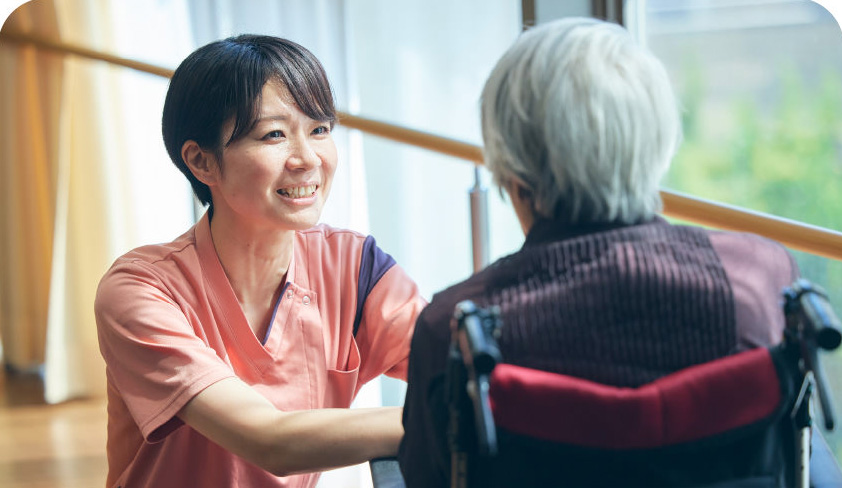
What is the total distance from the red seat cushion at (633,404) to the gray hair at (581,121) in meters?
0.18

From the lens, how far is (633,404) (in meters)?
0.86

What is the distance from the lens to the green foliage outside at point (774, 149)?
293cm

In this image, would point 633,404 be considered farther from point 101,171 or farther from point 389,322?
point 101,171

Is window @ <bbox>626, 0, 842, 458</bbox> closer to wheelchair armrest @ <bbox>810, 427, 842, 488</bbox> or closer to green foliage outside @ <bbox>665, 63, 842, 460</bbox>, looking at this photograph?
green foliage outside @ <bbox>665, 63, 842, 460</bbox>

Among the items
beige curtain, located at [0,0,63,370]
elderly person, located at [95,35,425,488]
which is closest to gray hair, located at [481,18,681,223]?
elderly person, located at [95,35,425,488]

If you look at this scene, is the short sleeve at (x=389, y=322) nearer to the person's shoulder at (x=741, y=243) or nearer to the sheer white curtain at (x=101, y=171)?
the person's shoulder at (x=741, y=243)

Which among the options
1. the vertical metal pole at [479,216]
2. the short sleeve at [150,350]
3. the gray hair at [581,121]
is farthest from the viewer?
the vertical metal pole at [479,216]

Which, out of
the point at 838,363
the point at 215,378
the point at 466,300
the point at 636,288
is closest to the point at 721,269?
the point at 636,288

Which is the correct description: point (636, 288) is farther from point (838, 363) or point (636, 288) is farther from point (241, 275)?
point (838, 363)

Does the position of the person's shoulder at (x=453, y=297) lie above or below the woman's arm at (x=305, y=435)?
above

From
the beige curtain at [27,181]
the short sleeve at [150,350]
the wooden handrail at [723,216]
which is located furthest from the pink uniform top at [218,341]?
the beige curtain at [27,181]

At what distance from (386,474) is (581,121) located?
484 mm

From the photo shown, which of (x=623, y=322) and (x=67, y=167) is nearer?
(x=623, y=322)

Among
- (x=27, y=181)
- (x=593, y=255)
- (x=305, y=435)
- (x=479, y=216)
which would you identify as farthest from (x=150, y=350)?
(x=27, y=181)
